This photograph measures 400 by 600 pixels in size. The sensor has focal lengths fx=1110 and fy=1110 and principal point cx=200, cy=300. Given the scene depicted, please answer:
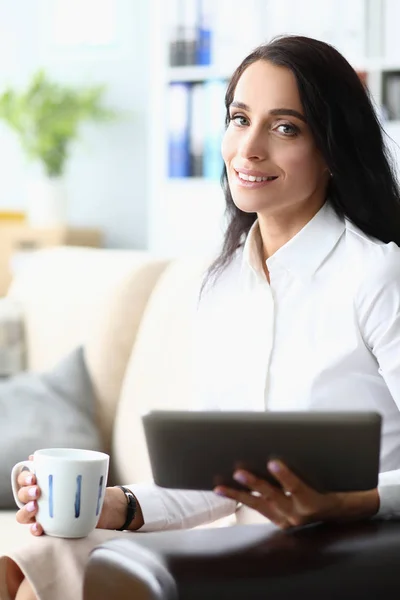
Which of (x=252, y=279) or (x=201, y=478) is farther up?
(x=252, y=279)

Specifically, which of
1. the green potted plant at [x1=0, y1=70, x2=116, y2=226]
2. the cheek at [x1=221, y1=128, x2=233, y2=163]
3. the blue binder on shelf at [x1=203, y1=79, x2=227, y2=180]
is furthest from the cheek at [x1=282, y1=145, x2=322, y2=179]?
the green potted plant at [x1=0, y1=70, x2=116, y2=226]

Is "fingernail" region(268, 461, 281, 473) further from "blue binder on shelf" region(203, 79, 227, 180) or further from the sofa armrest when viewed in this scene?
"blue binder on shelf" region(203, 79, 227, 180)

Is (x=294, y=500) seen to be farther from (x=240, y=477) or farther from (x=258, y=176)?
(x=258, y=176)

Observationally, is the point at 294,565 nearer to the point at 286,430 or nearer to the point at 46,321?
the point at 286,430

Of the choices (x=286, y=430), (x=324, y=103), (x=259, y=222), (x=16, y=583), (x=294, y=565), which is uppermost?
(x=324, y=103)

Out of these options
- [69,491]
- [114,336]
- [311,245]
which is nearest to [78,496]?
[69,491]

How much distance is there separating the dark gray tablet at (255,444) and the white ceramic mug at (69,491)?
0.16 meters

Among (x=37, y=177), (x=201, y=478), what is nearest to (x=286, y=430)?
(x=201, y=478)

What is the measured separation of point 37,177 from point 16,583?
3.29 metres

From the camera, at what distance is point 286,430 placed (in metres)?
1.15

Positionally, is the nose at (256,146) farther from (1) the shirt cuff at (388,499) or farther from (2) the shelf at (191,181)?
(2) the shelf at (191,181)

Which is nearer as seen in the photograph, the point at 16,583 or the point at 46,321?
the point at 16,583

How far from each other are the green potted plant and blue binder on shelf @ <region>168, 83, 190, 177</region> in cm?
47

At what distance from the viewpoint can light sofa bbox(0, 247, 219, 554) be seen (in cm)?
220
